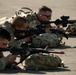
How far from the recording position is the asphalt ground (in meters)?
8.58

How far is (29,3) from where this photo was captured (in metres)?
23.4

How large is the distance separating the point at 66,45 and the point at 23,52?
11.2ft

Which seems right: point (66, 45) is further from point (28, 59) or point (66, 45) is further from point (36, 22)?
point (28, 59)

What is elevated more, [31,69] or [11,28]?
[11,28]

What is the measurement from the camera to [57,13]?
19.2m

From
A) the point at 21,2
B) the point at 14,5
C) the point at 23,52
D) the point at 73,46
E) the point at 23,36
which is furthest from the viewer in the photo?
the point at 21,2

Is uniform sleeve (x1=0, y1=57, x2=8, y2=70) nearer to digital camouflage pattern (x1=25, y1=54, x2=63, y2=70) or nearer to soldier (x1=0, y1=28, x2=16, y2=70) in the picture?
soldier (x1=0, y1=28, x2=16, y2=70)

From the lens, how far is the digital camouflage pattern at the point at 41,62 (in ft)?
28.8

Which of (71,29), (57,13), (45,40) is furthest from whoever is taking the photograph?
(57,13)

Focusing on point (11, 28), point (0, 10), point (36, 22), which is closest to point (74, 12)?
point (0, 10)

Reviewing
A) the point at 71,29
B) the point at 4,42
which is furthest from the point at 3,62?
the point at 71,29

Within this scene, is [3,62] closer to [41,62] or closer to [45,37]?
[41,62]

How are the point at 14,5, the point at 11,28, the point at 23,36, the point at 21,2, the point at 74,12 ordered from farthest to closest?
the point at 21,2
the point at 14,5
the point at 74,12
the point at 23,36
the point at 11,28

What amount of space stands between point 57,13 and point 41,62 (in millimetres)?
10544
